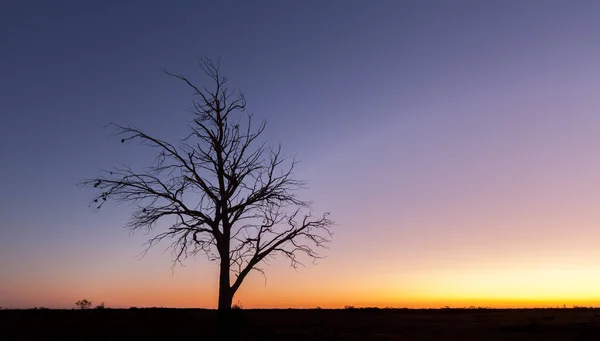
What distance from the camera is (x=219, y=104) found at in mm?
24703

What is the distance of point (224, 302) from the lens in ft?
74.7

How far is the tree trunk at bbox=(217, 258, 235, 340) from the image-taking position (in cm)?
2186
